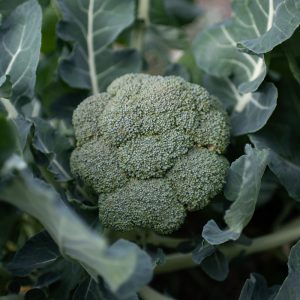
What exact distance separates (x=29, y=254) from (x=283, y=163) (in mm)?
520

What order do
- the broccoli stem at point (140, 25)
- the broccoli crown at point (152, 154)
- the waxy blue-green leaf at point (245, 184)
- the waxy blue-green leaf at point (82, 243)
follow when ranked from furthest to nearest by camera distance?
1. the broccoli stem at point (140, 25)
2. the broccoli crown at point (152, 154)
3. the waxy blue-green leaf at point (245, 184)
4. the waxy blue-green leaf at point (82, 243)

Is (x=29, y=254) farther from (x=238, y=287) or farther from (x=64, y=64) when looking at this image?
(x=238, y=287)

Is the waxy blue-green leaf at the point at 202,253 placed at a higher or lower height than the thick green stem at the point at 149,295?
higher

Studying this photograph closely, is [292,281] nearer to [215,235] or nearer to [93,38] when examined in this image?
[215,235]

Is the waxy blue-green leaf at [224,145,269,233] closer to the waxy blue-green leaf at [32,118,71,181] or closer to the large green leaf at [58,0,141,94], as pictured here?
the waxy blue-green leaf at [32,118,71,181]

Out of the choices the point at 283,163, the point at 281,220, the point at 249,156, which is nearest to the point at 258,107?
the point at 283,163

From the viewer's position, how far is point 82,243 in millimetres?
683

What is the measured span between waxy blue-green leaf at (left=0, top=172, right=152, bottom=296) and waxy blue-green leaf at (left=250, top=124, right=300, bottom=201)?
383mm

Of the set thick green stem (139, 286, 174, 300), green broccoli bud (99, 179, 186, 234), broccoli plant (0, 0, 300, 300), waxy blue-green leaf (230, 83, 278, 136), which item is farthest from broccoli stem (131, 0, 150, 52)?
thick green stem (139, 286, 174, 300)

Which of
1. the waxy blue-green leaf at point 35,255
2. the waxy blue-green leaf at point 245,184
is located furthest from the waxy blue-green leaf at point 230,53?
the waxy blue-green leaf at point 35,255

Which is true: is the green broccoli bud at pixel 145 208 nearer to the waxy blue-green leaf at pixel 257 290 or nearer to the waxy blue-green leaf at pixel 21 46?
the waxy blue-green leaf at pixel 257 290

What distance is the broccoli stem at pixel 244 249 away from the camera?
1132 millimetres

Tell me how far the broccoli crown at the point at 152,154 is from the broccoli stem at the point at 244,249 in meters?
0.20

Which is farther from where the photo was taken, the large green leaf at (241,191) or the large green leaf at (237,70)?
the large green leaf at (237,70)
